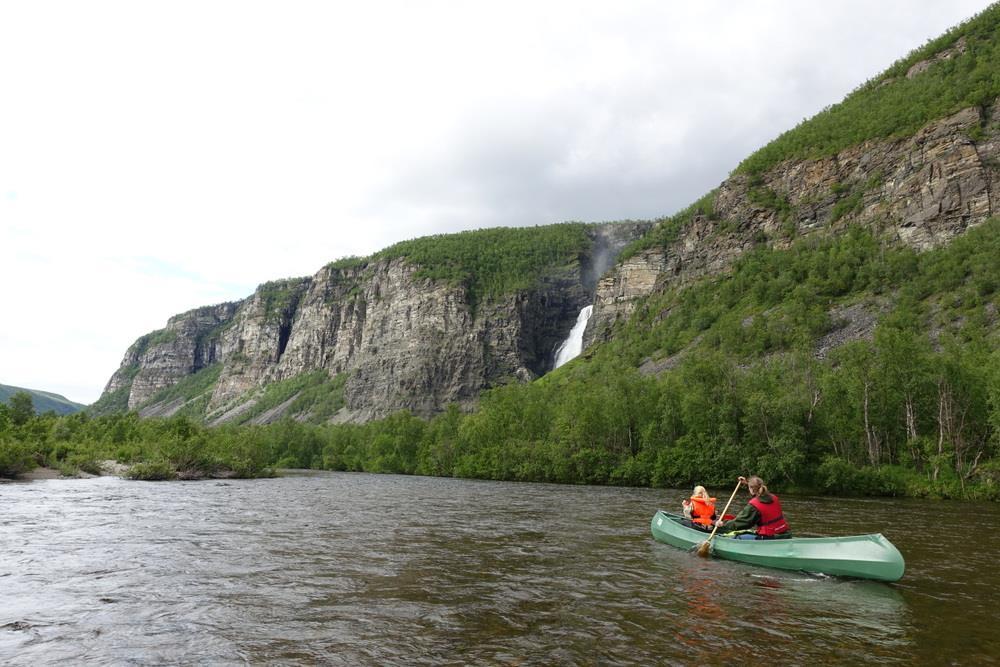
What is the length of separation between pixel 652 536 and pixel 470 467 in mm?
56726

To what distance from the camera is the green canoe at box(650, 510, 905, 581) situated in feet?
48.8

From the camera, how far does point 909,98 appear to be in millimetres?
119250

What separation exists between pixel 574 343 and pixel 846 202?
88.4 m

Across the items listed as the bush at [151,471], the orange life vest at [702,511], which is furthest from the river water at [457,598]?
the bush at [151,471]

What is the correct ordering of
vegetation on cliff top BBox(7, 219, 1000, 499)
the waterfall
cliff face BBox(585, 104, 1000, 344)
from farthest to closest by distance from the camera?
the waterfall < cliff face BBox(585, 104, 1000, 344) < vegetation on cliff top BBox(7, 219, 1000, 499)

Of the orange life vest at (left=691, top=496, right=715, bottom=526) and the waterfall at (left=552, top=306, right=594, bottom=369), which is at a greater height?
the waterfall at (left=552, top=306, right=594, bottom=369)

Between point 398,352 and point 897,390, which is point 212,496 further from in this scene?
point 398,352

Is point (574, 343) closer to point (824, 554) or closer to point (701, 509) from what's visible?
point (701, 509)

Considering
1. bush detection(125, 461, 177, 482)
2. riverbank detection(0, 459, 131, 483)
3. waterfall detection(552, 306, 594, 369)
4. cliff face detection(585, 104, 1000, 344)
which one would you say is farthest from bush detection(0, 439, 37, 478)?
waterfall detection(552, 306, 594, 369)

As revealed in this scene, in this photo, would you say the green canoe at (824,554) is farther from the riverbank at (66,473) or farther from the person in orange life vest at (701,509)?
the riverbank at (66,473)

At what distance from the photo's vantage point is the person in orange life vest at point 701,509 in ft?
68.8

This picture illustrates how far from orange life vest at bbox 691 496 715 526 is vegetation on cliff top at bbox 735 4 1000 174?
115771 millimetres

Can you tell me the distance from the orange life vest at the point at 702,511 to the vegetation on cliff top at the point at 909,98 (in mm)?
115771

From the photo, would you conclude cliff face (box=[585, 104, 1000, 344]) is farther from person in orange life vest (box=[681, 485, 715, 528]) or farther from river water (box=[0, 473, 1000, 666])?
person in orange life vest (box=[681, 485, 715, 528])
